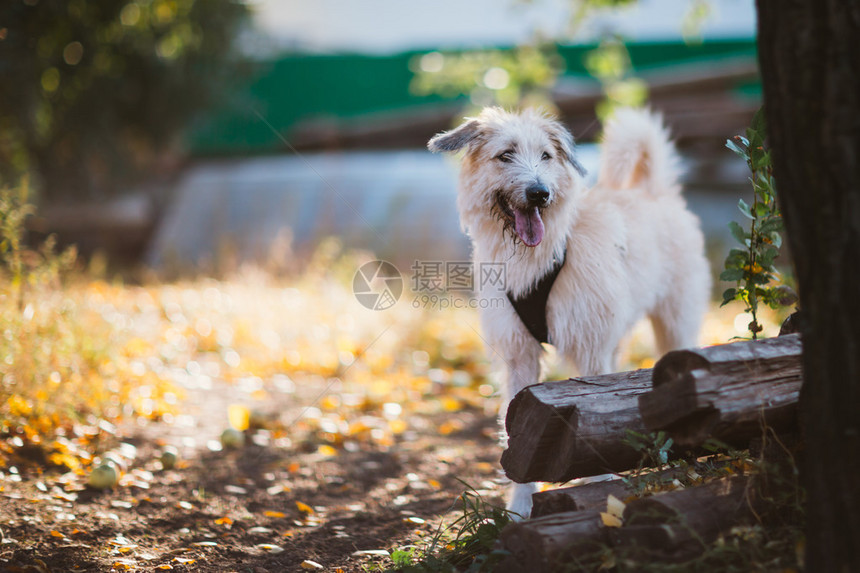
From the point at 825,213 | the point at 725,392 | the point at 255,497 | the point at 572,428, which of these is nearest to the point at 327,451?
the point at 255,497

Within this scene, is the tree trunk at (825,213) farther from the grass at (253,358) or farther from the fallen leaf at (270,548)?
the fallen leaf at (270,548)

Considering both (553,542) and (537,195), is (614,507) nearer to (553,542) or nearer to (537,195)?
(553,542)

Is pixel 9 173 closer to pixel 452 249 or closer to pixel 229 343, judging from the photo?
pixel 229 343

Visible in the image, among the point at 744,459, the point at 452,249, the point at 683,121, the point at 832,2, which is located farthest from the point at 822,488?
the point at 683,121

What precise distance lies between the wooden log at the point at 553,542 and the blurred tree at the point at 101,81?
23.1 feet

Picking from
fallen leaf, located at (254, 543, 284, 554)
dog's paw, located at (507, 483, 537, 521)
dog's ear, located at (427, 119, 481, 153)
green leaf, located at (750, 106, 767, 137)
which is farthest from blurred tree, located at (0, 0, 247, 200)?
green leaf, located at (750, 106, 767, 137)

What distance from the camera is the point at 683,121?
32.6 ft

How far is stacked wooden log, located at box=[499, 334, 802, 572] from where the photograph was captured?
7.13 ft

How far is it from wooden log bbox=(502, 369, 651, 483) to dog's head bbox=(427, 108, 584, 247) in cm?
93

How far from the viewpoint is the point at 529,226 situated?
341 centimetres

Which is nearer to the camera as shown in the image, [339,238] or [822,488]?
[822,488]

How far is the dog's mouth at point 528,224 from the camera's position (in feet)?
11.1

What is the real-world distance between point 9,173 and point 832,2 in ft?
26.8

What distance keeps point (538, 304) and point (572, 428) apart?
1.02m
